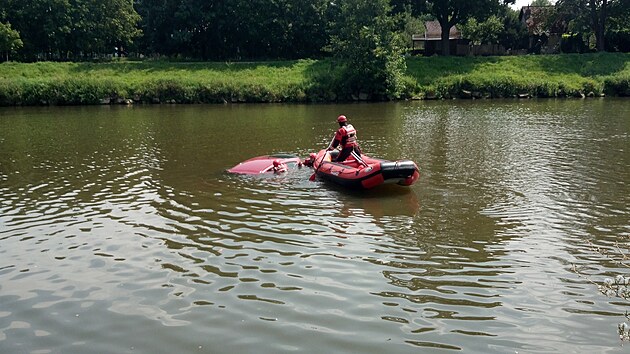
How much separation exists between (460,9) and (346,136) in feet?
150

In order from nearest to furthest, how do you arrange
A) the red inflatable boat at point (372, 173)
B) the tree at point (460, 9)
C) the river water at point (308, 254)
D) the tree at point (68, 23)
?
the river water at point (308, 254) → the red inflatable boat at point (372, 173) → the tree at point (68, 23) → the tree at point (460, 9)

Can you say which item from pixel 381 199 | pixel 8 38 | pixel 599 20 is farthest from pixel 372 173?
pixel 599 20

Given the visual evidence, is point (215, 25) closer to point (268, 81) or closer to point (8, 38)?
point (268, 81)

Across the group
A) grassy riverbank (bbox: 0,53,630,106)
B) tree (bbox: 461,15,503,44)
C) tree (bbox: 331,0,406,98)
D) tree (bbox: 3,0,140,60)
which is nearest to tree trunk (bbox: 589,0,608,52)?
grassy riverbank (bbox: 0,53,630,106)

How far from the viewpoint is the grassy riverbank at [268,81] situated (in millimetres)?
42969

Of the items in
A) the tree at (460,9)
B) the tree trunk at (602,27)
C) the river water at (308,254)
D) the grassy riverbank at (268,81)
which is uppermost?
the tree at (460,9)

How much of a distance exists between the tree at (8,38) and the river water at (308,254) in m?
34.1

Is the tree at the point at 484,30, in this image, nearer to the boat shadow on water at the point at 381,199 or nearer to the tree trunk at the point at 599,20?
the tree trunk at the point at 599,20

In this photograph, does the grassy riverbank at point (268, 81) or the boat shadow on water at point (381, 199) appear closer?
the boat shadow on water at point (381, 199)

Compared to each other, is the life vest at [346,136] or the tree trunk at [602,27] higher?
the tree trunk at [602,27]

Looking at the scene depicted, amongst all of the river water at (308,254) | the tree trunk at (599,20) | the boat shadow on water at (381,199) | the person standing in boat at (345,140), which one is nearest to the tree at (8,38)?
the river water at (308,254)

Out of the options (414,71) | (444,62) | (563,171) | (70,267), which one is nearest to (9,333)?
(70,267)

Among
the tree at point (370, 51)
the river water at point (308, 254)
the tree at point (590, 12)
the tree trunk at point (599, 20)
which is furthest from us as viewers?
the tree at point (590, 12)

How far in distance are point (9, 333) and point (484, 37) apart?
6410cm
